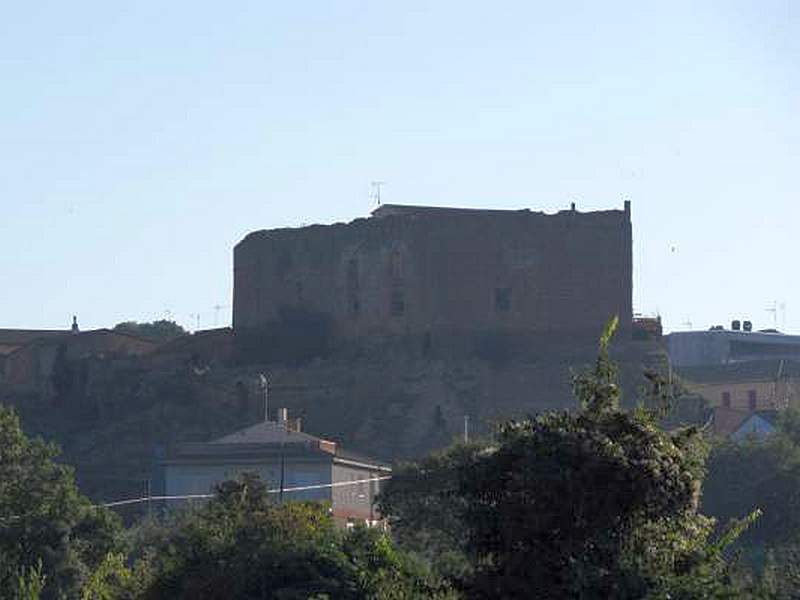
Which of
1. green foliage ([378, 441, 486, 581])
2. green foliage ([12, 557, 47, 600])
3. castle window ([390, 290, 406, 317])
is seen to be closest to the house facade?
green foliage ([378, 441, 486, 581])

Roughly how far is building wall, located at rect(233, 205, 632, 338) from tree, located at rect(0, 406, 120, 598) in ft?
137

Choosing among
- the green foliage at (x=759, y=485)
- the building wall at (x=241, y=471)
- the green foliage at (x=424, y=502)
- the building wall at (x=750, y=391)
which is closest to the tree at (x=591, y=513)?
the green foliage at (x=424, y=502)

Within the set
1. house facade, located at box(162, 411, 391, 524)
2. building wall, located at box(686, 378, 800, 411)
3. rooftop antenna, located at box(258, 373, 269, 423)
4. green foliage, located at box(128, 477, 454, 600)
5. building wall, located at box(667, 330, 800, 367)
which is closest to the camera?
green foliage, located at box(128, 477, 454, 600)

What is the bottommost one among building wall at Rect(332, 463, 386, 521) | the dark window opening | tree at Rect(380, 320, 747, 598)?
building wall at Rect(332, 463, 386, 521)

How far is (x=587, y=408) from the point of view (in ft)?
43.5

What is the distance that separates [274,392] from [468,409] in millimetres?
7506

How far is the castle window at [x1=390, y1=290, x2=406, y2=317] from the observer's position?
3125 inches

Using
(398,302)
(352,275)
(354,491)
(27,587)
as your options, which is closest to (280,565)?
(27,587)

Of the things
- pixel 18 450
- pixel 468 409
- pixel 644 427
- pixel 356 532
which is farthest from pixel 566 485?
pixel 468 409

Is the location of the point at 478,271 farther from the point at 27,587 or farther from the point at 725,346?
the point at 27,587

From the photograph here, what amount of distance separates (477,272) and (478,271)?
5 centimetres

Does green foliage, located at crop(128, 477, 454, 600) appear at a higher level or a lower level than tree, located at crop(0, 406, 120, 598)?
higher

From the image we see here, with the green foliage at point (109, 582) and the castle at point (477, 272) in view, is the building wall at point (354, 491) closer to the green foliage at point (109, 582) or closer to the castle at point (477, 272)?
the castle at point (477, 272)

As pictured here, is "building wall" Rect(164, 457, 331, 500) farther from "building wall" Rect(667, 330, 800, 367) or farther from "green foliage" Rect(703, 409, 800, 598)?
"building wall" Rect(667, 330, 800, 367)
